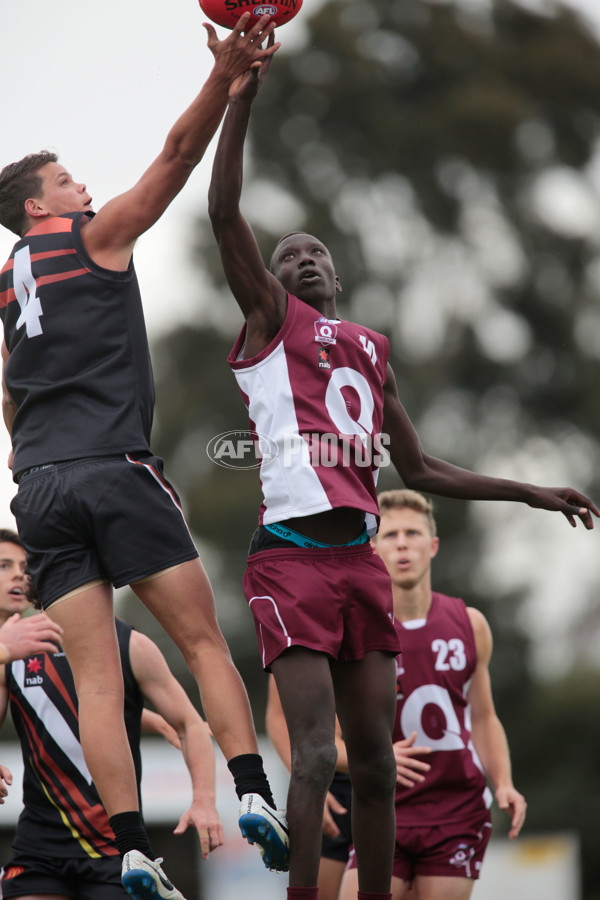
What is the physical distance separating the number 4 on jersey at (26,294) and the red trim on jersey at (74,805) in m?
2.43

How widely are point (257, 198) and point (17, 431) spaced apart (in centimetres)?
1525

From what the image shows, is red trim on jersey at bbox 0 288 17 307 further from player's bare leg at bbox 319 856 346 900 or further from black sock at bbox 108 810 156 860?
player's bare leg at bbox 319 856 346 900

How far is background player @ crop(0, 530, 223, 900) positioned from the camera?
598 centimetres

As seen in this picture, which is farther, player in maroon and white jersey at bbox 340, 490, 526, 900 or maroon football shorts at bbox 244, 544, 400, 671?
player in maroon and white jersey at bbox 340, 490, 526, 900

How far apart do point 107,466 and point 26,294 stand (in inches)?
30.6

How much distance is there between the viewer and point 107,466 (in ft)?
15.5

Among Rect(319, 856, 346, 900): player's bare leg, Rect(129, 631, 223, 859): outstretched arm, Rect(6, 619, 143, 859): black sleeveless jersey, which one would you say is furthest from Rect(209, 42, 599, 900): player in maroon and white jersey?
Rect(319, 856, 346, 900): player's bare leg

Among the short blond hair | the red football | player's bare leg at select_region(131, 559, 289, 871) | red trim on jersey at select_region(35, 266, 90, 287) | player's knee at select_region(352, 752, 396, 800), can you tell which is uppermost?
the red football

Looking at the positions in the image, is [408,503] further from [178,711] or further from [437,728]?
[178,711]

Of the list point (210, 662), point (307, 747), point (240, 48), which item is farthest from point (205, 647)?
point (240, 48)

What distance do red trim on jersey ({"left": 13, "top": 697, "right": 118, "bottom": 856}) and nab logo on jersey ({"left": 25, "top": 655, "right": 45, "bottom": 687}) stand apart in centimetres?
27

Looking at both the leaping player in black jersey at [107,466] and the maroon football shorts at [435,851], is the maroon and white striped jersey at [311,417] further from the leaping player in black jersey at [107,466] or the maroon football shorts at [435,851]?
the maroon football shorts at [435,851]

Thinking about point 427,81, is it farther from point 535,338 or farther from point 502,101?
point 535,338

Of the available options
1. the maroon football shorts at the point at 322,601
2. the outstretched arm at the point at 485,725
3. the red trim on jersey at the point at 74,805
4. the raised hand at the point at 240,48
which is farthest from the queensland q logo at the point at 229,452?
the raised hand at the point at 240,48
